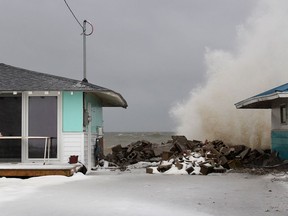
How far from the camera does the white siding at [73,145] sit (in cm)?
1461

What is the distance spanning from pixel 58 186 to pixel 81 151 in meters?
3.69

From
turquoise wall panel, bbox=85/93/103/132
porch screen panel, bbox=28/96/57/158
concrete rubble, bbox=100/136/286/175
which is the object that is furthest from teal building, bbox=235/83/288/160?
porch screen panel, bbox=28/96/57/158

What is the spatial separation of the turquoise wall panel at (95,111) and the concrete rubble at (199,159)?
196 centimetres

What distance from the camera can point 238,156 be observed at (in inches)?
711

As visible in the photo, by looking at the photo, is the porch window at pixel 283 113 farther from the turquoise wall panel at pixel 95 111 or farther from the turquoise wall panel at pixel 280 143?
the turquoise wall panel at pixel 95 111

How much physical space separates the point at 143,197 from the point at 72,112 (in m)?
6.24

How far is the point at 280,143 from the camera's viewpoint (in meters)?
17.3

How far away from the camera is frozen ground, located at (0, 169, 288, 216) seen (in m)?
7.55

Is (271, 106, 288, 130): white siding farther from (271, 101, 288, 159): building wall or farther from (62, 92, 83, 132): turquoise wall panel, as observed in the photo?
(62, 92, 83, 132): turquoise wall panel

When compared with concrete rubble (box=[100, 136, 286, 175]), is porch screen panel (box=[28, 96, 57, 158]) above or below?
above

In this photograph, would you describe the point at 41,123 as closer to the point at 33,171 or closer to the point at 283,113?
the point at 33,171

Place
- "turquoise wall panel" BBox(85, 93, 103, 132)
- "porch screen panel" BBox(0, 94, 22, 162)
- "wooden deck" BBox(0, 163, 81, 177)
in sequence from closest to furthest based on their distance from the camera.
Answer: "wooden deck" BBox(0, 163, 81, 177), "porch screen panel" BBox(0, 94, 22, 162), "turquoise wall panel" BBox(85, 93, 103, 132)

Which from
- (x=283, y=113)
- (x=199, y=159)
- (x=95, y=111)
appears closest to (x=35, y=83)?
(x=95, y=111)

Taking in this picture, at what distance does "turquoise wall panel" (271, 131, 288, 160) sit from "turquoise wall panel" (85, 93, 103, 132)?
698cm
